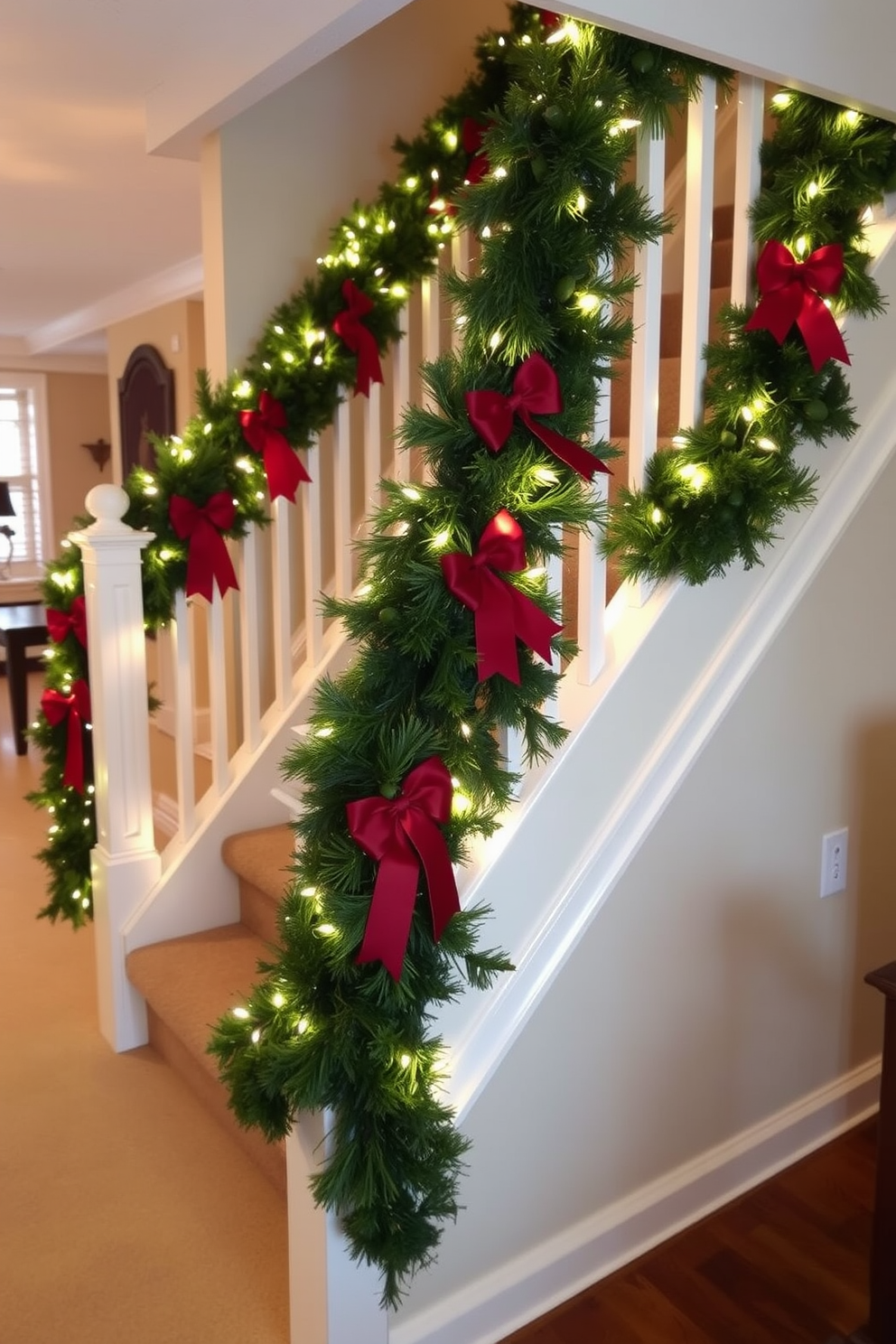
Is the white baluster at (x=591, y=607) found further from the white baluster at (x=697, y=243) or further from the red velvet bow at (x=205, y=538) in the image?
the red velvet bow at (x=205, y=538)

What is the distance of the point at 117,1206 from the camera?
2.04m

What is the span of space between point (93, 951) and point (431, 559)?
2187mm

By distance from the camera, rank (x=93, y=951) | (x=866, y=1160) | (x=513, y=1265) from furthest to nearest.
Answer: (x=93, y=951), (x=866, y=1160), (x=513, y=1265)

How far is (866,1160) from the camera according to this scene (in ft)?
7.19

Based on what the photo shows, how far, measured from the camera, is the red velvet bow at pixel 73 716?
8.28 ft

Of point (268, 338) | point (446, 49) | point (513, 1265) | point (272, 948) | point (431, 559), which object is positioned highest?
point (446, 49)

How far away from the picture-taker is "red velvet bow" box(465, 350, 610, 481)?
56.2 inches

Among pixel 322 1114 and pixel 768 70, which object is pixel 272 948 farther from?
pixel 768 70

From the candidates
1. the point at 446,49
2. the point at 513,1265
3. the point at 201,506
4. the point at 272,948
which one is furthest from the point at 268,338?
the point at 513,1265

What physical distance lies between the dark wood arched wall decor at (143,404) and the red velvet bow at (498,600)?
406 centimetres

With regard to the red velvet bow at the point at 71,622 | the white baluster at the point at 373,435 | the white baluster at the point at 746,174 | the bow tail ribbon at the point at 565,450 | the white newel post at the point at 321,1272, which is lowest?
the white newel post at the point at 321,1272

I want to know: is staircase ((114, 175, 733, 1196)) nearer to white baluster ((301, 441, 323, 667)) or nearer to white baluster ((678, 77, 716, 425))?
white baluster ((678, 77, 716, 425))

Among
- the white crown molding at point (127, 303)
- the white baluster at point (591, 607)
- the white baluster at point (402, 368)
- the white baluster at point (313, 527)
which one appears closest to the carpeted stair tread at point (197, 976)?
the white baluster at point (313, 527)

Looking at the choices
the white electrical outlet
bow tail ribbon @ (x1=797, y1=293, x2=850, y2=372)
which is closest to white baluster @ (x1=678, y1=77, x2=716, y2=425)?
bow tail ribbon @ (x1=797, y1=293, x2=850, y2=372)
